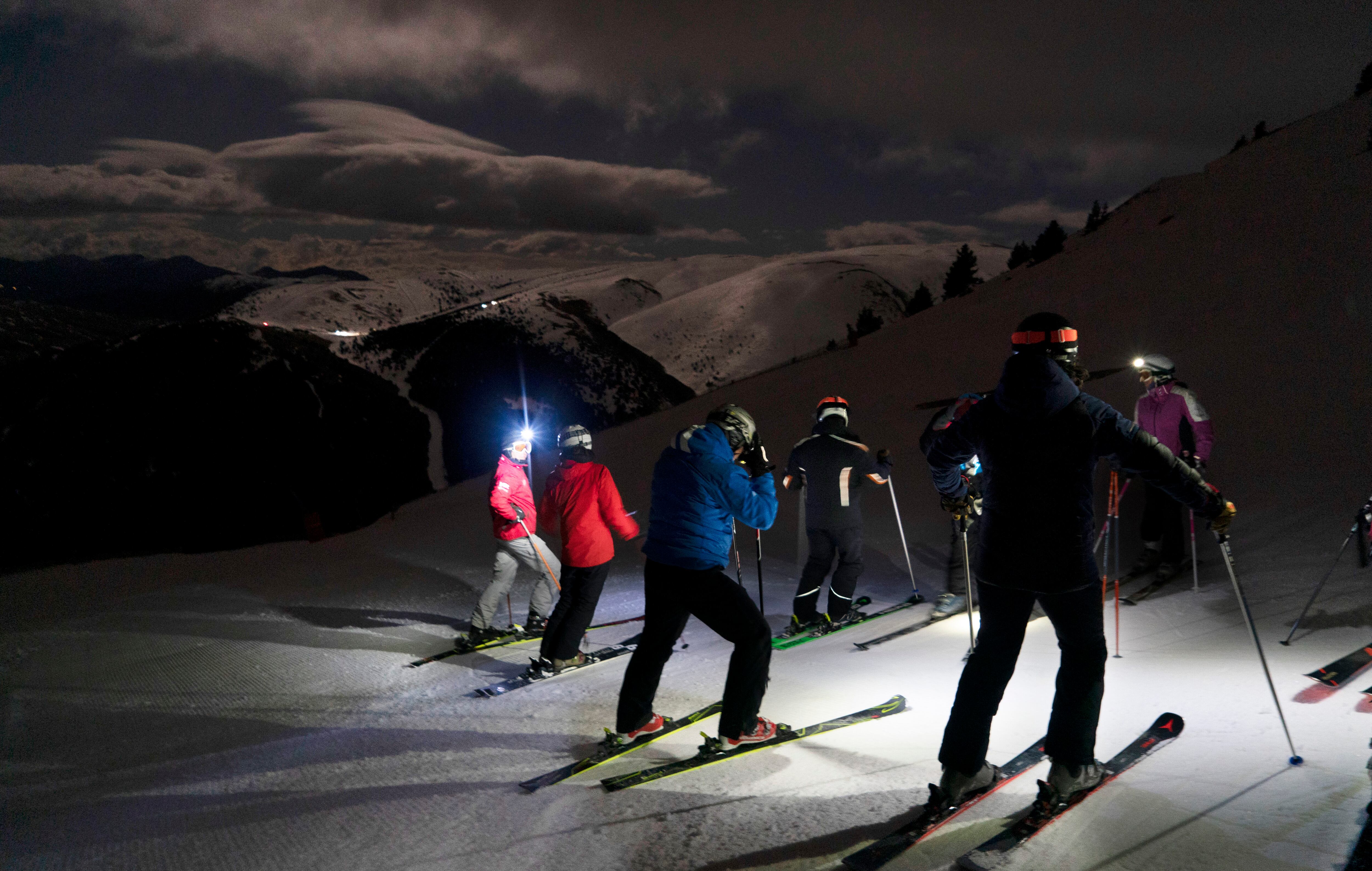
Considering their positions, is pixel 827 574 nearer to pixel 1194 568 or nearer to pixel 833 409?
pixel 833 409

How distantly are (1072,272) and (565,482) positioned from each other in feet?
56.7

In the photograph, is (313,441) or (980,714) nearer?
(980,714)

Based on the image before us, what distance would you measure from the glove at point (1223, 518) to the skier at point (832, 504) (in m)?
3.25

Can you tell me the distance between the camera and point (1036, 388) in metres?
2.46

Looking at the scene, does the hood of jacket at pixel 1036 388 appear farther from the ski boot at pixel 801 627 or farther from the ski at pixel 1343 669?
the ski boot at pixel 801 627

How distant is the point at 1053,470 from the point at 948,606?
4238 mm

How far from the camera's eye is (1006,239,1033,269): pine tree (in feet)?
91.8

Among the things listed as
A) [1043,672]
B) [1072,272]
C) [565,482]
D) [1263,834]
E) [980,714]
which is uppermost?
[1072,272]

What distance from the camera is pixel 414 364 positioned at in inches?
927

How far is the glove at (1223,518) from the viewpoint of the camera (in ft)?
8.64

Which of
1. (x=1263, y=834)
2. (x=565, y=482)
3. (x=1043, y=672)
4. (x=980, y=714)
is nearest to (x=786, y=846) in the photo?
(x=980, y=714)

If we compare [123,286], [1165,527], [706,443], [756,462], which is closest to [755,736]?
[756,462]

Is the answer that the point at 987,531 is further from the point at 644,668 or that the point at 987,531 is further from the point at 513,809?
the point at 513,809

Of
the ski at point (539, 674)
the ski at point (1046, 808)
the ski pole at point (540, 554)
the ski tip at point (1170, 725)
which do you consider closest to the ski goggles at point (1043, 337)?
the ski at point (1046, 808)
